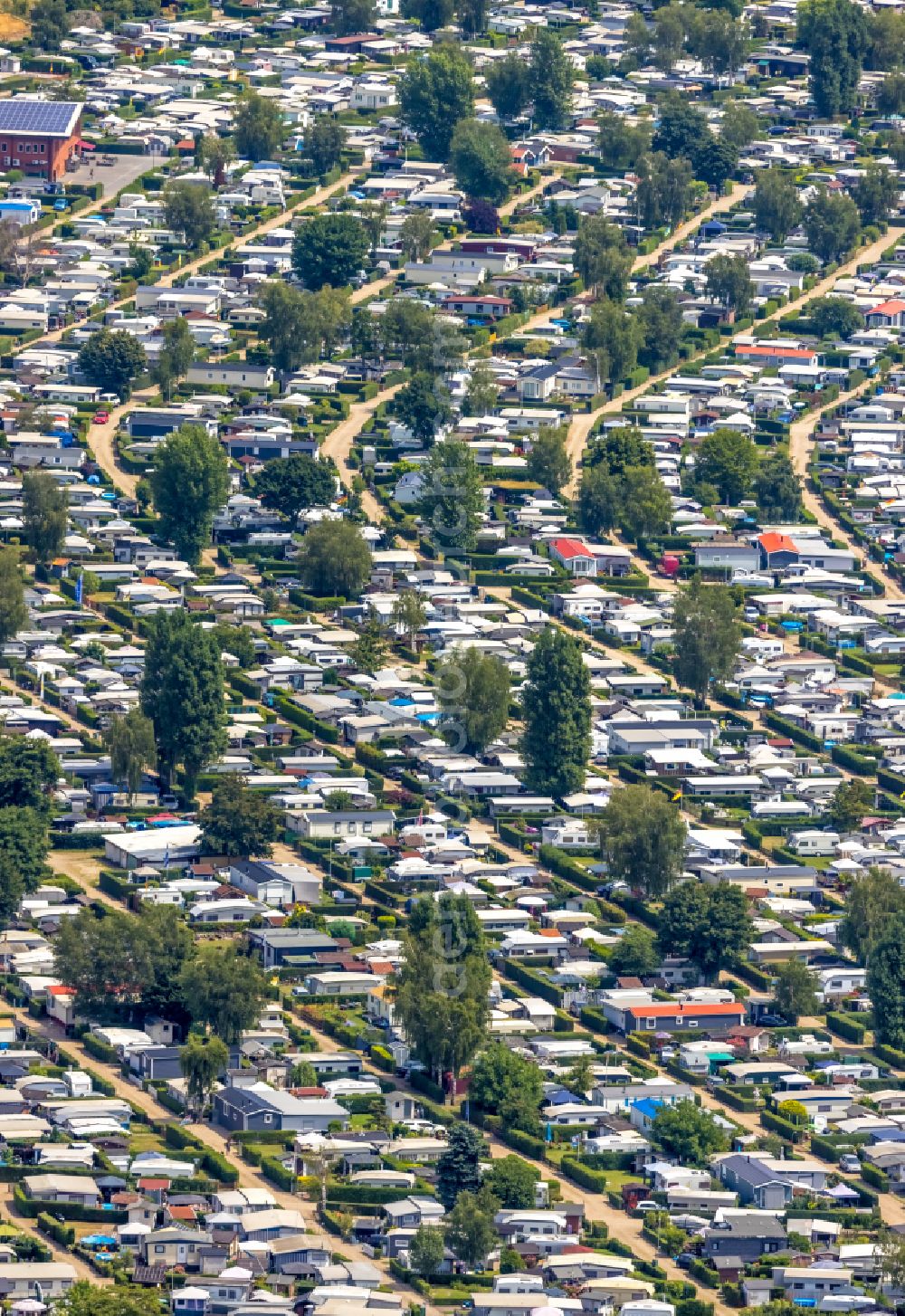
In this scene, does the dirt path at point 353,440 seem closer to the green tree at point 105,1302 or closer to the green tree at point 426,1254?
the green tree at point 426,1254

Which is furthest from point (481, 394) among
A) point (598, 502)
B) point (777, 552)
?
point (777, 552)

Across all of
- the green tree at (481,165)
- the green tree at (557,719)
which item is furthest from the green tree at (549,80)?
the green tree at (557,719)

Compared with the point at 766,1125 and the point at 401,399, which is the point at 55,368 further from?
the point at 766,1125

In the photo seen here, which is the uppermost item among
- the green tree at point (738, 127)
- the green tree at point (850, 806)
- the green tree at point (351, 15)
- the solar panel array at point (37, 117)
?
the solar panel array at point (37, 117)

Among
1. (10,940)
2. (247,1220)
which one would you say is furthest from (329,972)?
(247,1220)

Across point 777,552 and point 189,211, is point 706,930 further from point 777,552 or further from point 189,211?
point 189,211

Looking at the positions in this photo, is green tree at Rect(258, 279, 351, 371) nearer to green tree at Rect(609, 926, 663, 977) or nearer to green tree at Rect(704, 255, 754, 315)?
green tree at Rect(704, 255, 754, 315)
